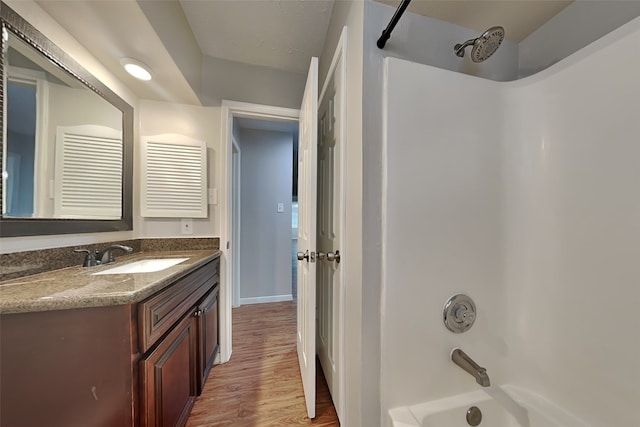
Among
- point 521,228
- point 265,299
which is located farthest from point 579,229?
point 265,299

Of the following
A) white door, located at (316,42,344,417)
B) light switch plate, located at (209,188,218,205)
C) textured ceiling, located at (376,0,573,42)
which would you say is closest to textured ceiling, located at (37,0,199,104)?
light switch plate, located at (209,188,218,205)

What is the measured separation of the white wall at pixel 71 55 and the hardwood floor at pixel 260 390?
3.76 feet

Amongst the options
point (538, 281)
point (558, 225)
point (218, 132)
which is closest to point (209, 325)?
point (218, 132)

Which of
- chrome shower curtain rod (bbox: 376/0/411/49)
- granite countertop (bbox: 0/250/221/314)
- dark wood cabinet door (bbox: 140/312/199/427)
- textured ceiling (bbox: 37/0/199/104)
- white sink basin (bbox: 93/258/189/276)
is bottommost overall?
dark wood cabinet door (bbox: 140/312/199/427)

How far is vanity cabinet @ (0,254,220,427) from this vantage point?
0.61 metres

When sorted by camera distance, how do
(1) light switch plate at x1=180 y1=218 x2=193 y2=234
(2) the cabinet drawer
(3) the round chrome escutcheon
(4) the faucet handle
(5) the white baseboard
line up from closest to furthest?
(2) the cabinet drawer → (3) the round chrome escutcheon → (4) the faucet handle → (1) light switch plate at x1=180 y1=218 x2=193 y2=234 → (5) the white baseboard

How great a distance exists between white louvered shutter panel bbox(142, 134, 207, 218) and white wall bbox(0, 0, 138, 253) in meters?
0.30

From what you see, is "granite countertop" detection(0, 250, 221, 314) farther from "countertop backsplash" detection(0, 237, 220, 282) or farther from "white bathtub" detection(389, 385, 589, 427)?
"white bathtub" detection(389, 385, 589, 427)

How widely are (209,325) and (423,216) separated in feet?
4.85

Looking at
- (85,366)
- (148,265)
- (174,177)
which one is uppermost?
(174,177)

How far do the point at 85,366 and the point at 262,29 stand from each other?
75.6 inches

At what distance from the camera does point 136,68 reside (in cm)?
130

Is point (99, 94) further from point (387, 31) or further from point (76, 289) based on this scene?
point (387, 31)

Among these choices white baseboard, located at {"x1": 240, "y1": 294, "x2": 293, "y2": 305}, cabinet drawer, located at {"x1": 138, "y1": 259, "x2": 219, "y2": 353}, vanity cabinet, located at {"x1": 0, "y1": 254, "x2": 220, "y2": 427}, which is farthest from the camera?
white baseboard, located at {"x1": 240, "y1": 294, "x2": 293, "y2": 305}
